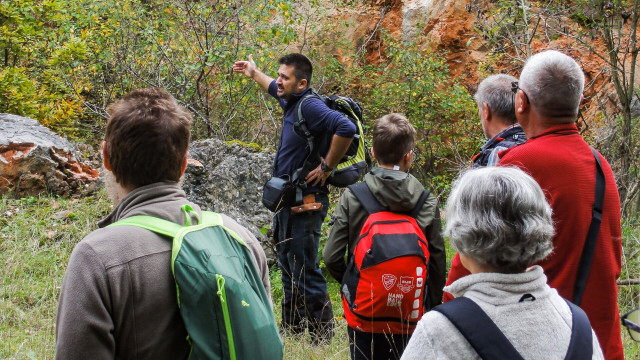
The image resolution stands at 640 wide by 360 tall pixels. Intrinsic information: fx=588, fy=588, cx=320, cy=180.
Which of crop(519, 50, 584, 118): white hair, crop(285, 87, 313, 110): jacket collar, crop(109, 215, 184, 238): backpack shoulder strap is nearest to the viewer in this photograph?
crop(109, 215, 184, 238): backpack shoulder strap

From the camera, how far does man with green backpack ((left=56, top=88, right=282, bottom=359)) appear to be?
5.04 feet

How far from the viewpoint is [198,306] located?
160 centimetres

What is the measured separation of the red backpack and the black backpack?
128 centimetres

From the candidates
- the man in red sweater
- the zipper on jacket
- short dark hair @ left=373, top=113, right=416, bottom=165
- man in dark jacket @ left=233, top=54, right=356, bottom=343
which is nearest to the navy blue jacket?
man in dark jacket @ left=233, top=54, right=356, bottom=343

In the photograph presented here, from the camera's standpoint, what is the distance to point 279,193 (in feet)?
14.2

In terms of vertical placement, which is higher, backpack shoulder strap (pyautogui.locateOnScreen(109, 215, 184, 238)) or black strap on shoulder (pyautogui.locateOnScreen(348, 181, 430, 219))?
backpack shoulder strap (pyautogui.locateOnScreen(109, 215, 184, 238))

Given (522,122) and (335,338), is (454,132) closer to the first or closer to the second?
(335,338)

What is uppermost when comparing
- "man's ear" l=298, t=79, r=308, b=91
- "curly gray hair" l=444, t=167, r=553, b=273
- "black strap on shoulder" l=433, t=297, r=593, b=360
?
"curly gray hair" l=444, t=167, r=553, b=273

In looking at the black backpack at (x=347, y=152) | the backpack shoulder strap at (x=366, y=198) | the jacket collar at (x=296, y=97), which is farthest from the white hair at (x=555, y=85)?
the jacket collar at (x=296, y=97)

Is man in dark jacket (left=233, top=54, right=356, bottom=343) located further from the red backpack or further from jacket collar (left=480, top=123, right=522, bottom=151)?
jacket collar (left=480, top=123, right=522, bottom=151)

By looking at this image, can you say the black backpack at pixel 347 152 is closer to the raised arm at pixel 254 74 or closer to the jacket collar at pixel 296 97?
the jacket collar at pixel 296 97

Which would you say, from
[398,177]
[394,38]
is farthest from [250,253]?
[394,38]

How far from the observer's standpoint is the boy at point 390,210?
3.21 m

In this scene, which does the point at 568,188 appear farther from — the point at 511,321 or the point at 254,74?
the point at 254,74
